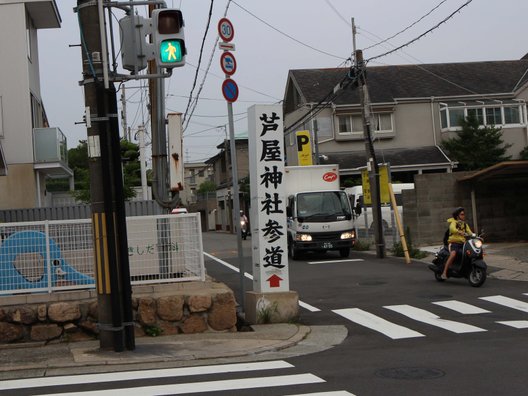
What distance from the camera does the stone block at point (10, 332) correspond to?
379 inches

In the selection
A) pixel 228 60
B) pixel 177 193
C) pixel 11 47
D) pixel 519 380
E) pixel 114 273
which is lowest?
pixel 519 380

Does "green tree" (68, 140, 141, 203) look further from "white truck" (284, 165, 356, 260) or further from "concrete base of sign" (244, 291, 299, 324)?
"concrete base of sign" (244, 291, 299, 324)

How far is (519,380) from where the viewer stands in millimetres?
6699

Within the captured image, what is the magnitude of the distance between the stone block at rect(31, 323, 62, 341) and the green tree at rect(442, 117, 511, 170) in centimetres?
3160

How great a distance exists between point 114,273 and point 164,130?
5329 millimetres

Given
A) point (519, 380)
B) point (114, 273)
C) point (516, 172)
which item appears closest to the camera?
point (519, 380)

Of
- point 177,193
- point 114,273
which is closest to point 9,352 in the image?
point 114,273

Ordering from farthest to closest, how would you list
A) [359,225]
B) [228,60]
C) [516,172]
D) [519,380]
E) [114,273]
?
[359,225] < [516,172] < [228,60] < [114,273] < [519,380]

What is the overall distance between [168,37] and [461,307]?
7.26 meters

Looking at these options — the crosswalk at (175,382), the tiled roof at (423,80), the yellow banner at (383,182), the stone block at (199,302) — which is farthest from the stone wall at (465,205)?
the tiled roof at (423,80)

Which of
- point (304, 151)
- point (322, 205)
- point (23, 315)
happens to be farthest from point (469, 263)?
point (304, 151)

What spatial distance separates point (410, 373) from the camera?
7250 millimetres

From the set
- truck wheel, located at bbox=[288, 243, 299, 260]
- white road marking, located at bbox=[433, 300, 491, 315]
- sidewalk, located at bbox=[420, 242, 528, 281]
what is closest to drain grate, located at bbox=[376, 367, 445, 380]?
white road marking, located at bbox=[433, 300, 491, 315]

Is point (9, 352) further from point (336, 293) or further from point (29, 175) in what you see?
point (29, 175)
